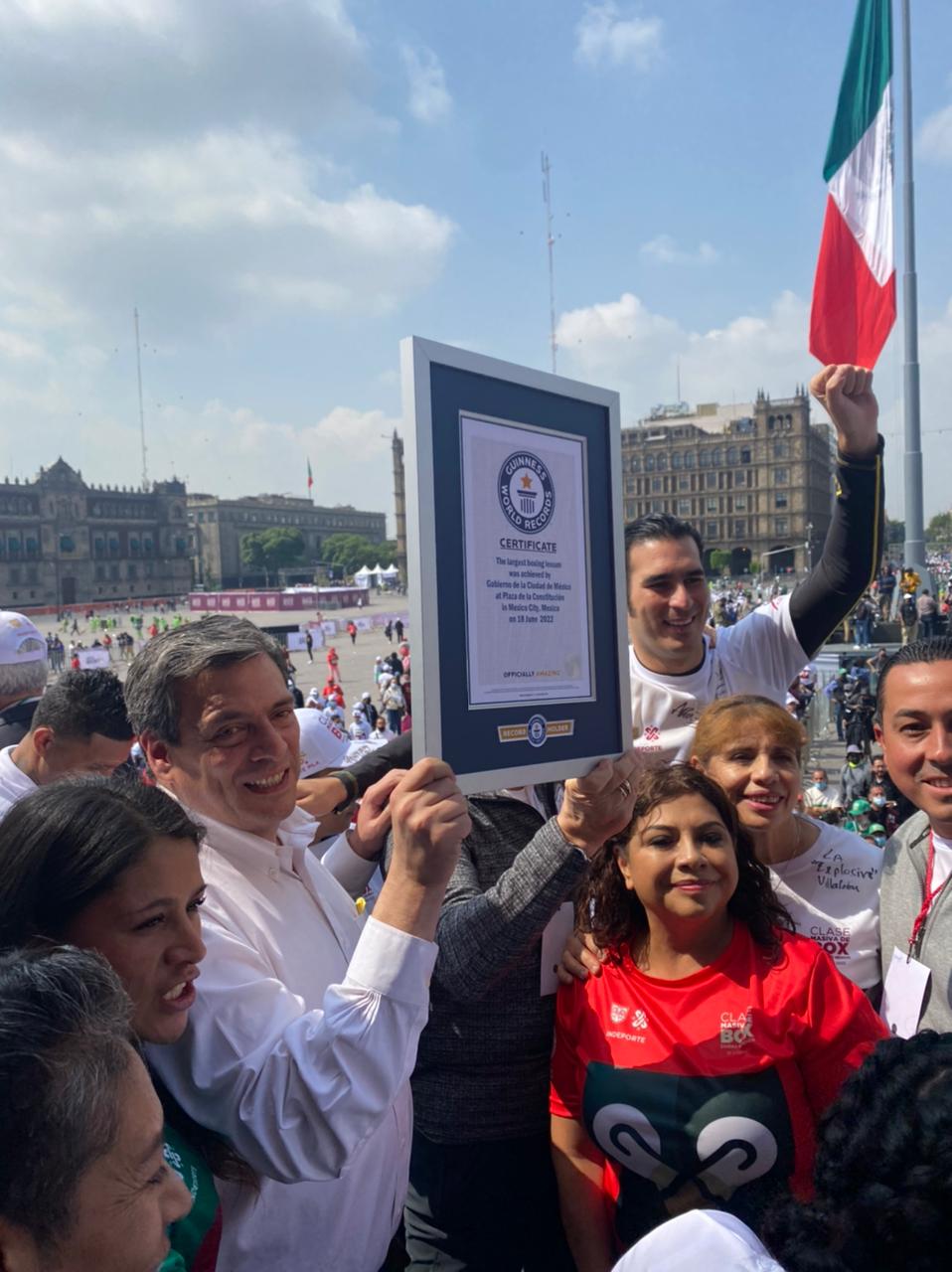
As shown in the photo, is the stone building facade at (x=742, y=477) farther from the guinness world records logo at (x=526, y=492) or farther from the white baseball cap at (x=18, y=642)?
the guinness world records logo at (x=526, y=492)

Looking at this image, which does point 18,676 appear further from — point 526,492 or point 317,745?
point 526,492

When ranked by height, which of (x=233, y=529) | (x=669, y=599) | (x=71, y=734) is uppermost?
(x=233, y=529)

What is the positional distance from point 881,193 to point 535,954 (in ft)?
11.6

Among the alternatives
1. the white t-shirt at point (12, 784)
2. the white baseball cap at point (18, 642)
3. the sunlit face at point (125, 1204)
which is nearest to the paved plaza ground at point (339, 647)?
the white baseball cap at point (18, 642)

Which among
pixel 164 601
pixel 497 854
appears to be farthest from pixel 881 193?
pixel 164 601

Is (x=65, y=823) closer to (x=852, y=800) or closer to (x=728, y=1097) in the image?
(x=728, y=1097)

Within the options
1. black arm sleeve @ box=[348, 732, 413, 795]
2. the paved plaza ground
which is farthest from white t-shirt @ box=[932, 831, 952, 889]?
the paved plaza ground

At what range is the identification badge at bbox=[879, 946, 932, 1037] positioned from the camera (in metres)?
1.77

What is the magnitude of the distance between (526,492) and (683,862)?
790 mm

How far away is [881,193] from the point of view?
150 inches

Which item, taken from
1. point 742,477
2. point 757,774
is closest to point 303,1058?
point 757,774

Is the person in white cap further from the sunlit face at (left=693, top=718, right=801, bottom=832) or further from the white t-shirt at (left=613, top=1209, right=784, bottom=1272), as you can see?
the white t-shirt at (left=613, top=1209, right=784, bottom=1272)

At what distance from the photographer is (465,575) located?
1.43m

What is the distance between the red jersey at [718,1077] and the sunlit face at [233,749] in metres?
0.79
